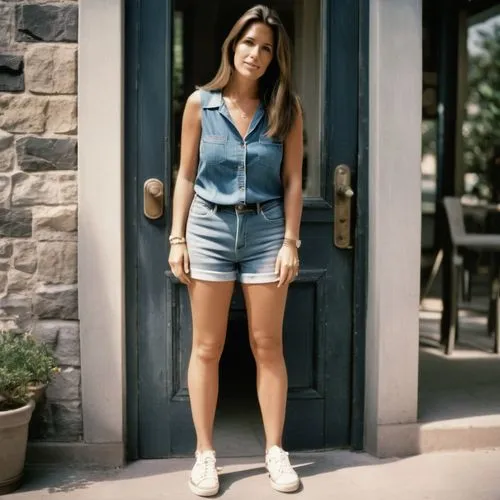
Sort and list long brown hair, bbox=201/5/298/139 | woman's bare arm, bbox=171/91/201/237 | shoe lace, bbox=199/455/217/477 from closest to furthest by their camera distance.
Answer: long brown hair, bbox=201/5/298/139 < woman's bare arm, bbox=171/91/201/237 < shoe lace, bbox=199/455/217/477

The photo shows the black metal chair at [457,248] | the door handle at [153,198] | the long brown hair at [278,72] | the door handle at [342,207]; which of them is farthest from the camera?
the black metal chair at [457,248]

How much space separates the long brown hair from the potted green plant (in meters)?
1.27

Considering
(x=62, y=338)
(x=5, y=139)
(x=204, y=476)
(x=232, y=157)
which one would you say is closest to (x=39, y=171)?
(x=5, y=139)

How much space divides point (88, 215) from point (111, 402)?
80 centimetres

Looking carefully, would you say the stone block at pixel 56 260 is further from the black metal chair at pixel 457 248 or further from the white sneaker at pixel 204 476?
the black metal chair at pixel 457 248

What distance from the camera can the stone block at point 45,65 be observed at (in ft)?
11.3

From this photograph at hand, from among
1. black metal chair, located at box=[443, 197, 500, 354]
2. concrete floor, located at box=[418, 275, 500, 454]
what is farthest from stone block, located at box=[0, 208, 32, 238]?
black metal chair, located at box=[443, 197, 500, 354]

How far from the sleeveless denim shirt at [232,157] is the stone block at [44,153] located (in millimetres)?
632

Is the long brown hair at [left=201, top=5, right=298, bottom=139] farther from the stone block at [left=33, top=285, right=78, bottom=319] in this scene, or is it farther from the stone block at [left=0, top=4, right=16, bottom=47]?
the stone block at [left=33, top=285, right=78, bottom=319]

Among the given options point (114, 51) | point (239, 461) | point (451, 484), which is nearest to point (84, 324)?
point (239, 461)

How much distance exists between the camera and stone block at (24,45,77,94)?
11.3 ft

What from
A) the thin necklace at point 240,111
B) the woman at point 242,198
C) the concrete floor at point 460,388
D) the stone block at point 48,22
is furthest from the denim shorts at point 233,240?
the concrete floor at point 460,388

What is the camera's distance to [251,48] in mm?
Result: 3076

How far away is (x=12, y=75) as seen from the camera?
136 inches
